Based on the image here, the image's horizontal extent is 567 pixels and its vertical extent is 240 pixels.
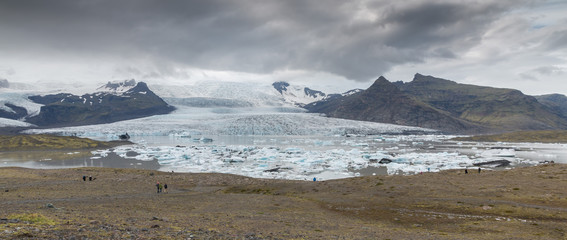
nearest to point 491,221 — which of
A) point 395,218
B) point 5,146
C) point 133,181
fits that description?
point 395,218

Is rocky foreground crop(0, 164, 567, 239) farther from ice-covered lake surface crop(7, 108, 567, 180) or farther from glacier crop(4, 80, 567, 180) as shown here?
ice-covered lake surface crop(7, 108, 567, 180)

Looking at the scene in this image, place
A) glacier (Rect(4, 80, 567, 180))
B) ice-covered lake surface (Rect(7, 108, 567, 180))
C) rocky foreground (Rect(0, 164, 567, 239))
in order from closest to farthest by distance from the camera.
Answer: rocky foreground (Rect(0, 164, 567, 239)) → ice-covered lake surface (Rect(7, 108, 567, 180)) → glacier (Rect(4, 80, 567, 180))

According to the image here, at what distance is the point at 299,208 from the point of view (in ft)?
82.5

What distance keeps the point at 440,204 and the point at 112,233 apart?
22722mm

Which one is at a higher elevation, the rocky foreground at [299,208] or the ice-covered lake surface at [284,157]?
the rocky foreground at [299,208]

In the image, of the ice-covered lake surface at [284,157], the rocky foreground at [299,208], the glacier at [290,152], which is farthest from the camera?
the glacier at [290,152]

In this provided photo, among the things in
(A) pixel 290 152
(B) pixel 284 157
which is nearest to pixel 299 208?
(B) pixel 284 157

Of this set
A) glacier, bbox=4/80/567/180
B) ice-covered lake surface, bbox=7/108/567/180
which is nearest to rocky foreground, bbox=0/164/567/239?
glacier, bbox=4/80/567/180

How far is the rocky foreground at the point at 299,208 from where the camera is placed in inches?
584

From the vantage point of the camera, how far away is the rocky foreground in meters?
14.8

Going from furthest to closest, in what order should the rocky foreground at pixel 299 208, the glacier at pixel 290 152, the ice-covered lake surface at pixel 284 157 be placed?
the glacier at pixel 290 152, the ice-covered lake surface at pixel 284 157, the rocky foreground at pixel 299 208

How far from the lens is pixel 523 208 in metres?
22.3

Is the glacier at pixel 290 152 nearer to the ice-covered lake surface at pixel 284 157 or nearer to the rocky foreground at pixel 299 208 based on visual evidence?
the ice-covered lake surface at pixel 284 157

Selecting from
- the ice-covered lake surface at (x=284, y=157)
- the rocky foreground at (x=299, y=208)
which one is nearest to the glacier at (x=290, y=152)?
the ice-covered lake surface at (x=284, y=157)
